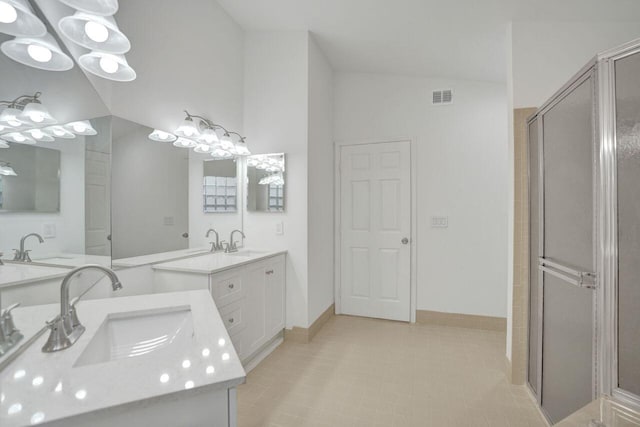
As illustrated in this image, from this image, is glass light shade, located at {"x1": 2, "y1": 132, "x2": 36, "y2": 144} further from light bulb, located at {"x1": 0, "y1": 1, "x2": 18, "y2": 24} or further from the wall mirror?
light bulb, located at {"x1": 0, "y1": 1, "x2": 18, "y2": 24}

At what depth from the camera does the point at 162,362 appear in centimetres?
83

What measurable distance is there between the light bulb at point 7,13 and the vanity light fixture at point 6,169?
0.40 meters

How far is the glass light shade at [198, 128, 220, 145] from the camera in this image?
95.5 inches

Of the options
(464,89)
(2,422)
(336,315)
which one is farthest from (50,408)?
(464,89)

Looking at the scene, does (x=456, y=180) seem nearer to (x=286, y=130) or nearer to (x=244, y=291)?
(x=286, y=130)

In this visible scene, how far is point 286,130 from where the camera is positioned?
2857 mm

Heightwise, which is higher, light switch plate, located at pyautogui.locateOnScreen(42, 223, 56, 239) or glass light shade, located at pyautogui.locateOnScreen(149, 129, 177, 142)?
glass light shade, located at pyautogui.locateOnScreen(149, 129, 177, 142)

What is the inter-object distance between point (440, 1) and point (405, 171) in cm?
163

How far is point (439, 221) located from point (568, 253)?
173cm

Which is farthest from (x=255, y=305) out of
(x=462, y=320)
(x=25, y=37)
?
(x=462, y=320)

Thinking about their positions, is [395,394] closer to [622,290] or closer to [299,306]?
[299,306]

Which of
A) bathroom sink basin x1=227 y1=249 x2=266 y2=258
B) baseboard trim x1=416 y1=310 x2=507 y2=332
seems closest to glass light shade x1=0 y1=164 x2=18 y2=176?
bathroom sink basin x1=227 y1=249 x2=266 y2=258

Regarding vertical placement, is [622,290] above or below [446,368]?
above

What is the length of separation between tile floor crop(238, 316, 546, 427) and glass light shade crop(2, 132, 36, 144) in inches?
67.6
